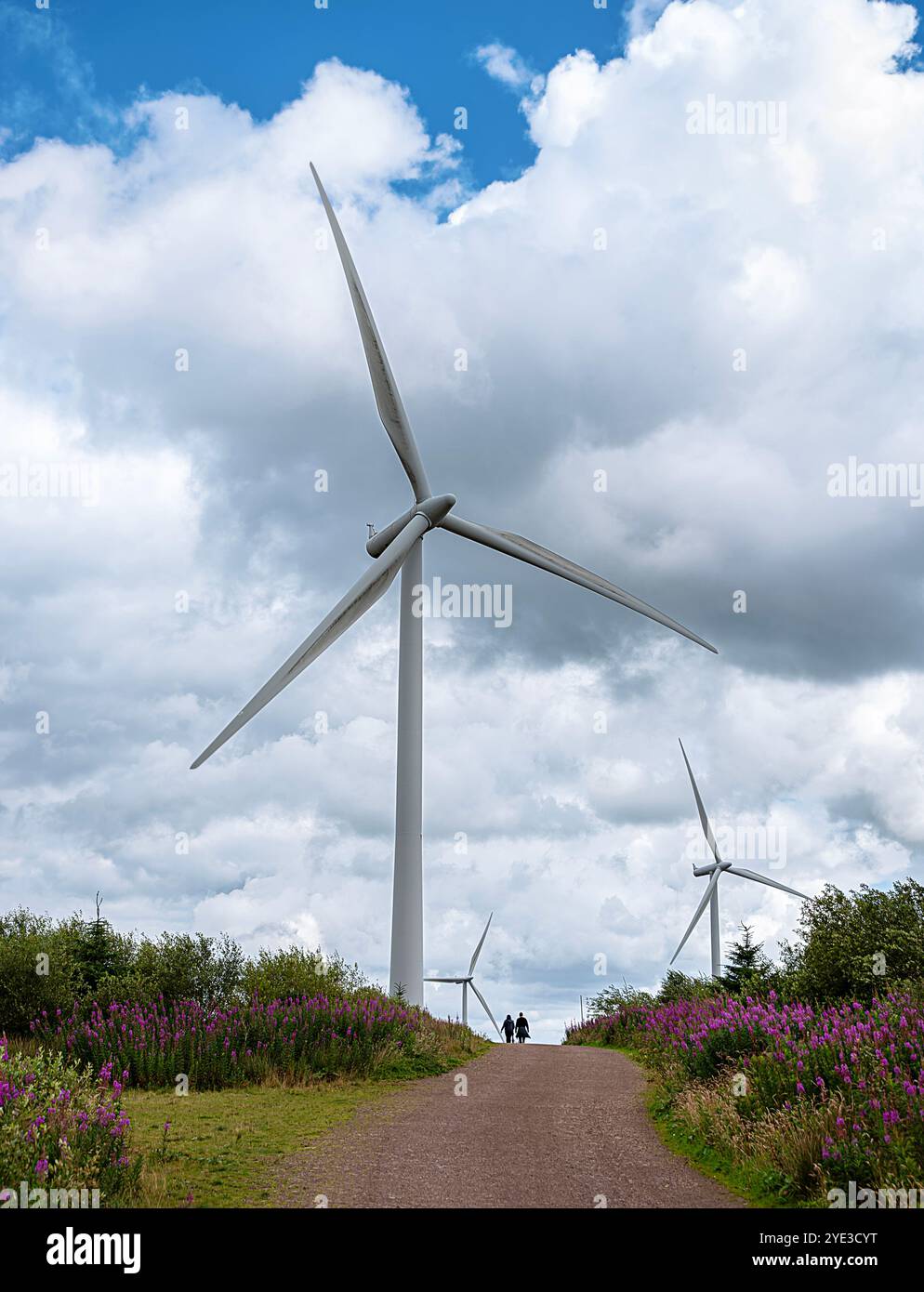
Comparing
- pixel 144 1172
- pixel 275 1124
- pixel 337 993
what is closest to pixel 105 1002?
pixel 337 993

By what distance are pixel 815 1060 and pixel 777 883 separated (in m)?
40.1

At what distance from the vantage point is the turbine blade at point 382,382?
31922 millimetres

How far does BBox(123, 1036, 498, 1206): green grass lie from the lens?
11.2m


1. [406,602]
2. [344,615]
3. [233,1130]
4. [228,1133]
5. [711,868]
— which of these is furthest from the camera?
[711,868]

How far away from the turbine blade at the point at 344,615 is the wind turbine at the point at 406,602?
0.03 m

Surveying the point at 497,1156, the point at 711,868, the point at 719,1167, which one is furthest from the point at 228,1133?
Result: the point at 711,868

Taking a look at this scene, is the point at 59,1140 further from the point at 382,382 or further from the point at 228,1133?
the point at 382,382

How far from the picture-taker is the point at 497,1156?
1304 centimetres

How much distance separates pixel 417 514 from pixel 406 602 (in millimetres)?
3244

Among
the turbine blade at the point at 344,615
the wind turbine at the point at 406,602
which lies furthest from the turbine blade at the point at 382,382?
the turbine blade at the point at 344,615

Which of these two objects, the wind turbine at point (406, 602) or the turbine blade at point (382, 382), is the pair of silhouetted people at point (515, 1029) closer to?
the wind turbine at point (406, 602)

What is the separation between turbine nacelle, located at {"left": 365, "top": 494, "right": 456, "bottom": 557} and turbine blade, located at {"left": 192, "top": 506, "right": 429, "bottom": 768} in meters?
0.33

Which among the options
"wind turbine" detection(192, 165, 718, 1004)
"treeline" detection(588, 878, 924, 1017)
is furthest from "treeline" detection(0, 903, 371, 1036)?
"treeline" detection(588, 878, 924, 1017)
